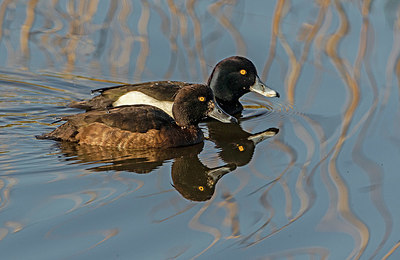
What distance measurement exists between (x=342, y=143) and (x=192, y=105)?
152 cm

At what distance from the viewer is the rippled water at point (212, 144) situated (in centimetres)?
543

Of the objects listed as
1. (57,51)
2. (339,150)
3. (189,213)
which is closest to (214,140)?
(339,150)

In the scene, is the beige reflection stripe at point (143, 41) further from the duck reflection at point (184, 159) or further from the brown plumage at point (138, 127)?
the duck reflection at point (184, 159)

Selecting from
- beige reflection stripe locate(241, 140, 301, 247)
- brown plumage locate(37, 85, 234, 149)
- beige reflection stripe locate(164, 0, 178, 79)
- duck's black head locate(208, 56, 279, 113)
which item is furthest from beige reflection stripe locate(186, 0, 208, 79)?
beige reflection stripe locate(241, 140, 301, 247)

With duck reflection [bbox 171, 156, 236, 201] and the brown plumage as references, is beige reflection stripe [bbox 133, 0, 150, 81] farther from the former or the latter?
duck reflection [bbox 171, 156, 236, 201]

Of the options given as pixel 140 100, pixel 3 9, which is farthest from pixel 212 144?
pixel 3 9

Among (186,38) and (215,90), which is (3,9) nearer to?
(186,38)

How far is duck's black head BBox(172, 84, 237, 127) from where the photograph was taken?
8.00 metres

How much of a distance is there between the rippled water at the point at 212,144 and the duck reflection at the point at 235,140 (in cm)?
2

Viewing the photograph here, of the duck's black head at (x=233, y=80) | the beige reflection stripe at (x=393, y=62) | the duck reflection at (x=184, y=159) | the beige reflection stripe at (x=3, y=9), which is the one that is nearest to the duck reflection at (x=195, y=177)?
the duck reflection at (x=184, y=159)

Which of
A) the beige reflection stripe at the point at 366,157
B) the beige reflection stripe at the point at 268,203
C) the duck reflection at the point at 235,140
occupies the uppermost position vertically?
the beige reflection stripe at the point at 366,157

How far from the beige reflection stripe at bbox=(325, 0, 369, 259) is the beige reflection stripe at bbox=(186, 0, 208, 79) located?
1.56 metres

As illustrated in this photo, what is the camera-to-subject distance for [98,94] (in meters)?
9.26

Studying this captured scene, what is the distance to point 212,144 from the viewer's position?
8.00 m
